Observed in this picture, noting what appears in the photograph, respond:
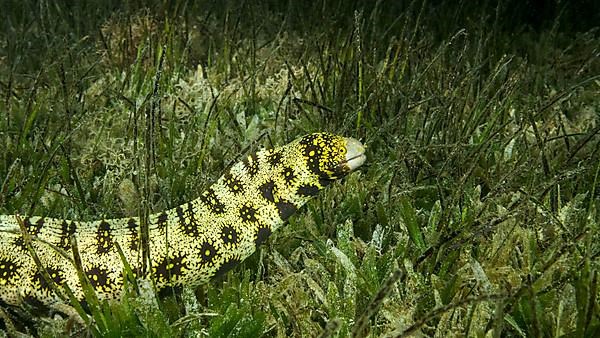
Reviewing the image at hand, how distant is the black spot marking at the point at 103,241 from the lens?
8.79 feet

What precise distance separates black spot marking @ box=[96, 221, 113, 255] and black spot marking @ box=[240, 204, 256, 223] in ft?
2.00

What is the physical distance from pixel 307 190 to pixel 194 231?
56 cm

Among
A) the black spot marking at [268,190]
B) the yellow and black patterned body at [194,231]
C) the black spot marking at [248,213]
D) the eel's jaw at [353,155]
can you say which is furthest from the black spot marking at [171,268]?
the eel's jaw at [353,155]

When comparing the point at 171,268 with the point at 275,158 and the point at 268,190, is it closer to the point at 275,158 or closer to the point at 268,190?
the point at 268,190

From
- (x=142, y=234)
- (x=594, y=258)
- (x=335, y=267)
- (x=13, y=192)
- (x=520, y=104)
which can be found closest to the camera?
(x=142, y=234)

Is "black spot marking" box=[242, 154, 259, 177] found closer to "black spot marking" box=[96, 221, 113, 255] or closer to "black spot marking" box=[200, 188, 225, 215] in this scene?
"black spot marking" box=[200, 188, 225, 215]

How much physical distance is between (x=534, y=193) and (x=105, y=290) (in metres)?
2.22

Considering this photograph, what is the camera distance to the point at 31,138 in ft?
14.0

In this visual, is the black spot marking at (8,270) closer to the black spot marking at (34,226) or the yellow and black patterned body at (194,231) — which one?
the yellow and black patterned body at (194,231)

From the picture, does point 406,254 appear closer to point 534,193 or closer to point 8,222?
point 534,193

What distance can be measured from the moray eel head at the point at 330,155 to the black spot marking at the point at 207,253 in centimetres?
59

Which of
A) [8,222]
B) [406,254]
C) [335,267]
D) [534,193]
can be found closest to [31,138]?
[8,222]

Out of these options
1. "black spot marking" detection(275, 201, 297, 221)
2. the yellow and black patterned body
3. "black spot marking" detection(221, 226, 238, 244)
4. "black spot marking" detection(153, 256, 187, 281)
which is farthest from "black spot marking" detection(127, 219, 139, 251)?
"black spot marking" detection(275, 201, 297, 221)

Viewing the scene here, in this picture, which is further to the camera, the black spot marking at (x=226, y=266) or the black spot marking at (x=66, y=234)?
the black spot marking at (x=226, y=266)
